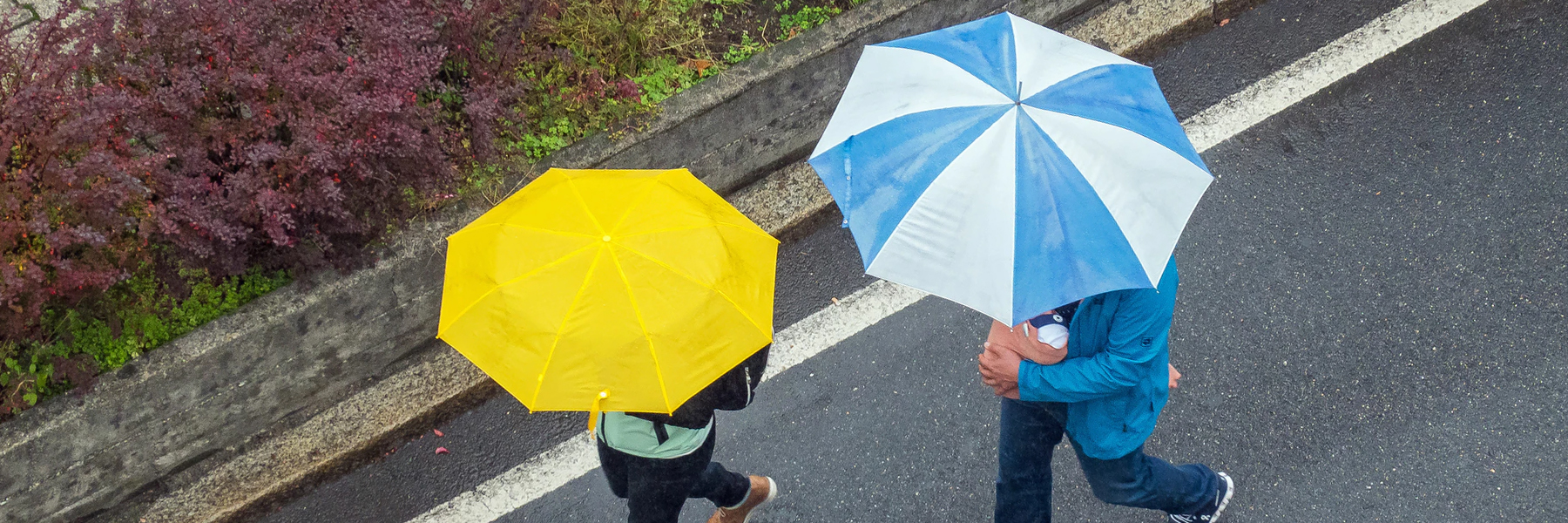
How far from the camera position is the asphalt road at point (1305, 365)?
3998 millimetres

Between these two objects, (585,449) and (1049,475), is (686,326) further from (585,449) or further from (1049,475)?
(585,449)

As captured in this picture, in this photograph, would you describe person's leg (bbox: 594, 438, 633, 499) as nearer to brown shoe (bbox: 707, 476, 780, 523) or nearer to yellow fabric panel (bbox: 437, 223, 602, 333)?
brown shoe (bbox: 707, 476, 780, 523)

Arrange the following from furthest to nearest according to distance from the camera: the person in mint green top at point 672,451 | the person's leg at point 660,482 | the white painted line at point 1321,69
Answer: the white painted line at point 1321,69 → the person's leg at point 660,482 → the person in mint green top at point 672,451

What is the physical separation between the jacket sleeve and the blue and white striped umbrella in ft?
0.67

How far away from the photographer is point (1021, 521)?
12.1 ft

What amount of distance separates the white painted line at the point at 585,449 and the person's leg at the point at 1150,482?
1.25 metres

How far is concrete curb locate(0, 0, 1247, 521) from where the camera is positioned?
3818mm

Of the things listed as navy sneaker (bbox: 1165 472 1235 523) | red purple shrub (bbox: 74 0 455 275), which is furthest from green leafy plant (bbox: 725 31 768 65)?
navy sneaker (bbox: 1165 472 1235 523)

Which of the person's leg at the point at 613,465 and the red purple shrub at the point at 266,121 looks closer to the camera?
the person's leg at the point at 613,465

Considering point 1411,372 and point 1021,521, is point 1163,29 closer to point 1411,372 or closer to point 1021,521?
point 1411,372

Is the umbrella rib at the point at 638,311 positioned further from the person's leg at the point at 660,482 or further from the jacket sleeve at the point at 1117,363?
the jacket sleeve at the point at 1117,363

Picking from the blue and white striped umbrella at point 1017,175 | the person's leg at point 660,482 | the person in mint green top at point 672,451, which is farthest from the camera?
the person's leg at point 660,482

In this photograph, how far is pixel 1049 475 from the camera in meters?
3.56

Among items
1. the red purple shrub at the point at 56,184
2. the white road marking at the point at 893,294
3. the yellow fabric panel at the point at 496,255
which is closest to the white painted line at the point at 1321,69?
the white road marking at the point at 893,294
